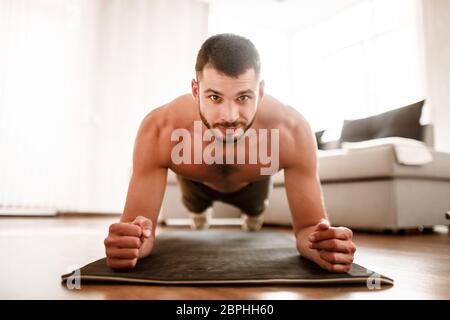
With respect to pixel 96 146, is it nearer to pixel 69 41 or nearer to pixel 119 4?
pixel 69 41

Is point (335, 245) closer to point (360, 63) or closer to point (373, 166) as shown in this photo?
point (373, 166)

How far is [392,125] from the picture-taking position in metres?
2.42

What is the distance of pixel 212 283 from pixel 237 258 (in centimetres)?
29

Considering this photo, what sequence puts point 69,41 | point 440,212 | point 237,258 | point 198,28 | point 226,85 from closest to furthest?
point 226,85 < point 237,258 < point 440,212 < point 69,41 < point 198,28

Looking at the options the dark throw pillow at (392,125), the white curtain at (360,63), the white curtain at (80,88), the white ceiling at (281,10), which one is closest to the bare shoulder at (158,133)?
the dark throw pillow at (392,125)

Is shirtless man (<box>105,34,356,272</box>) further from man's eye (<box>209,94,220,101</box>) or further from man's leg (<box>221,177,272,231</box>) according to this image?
man's leg (<box>221,177,272,231</box>)

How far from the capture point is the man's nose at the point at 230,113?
2.65 feet

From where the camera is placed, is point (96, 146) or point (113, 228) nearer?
point (113, 228)

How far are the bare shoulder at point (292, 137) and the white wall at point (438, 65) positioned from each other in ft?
8.62

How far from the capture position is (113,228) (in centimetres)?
69

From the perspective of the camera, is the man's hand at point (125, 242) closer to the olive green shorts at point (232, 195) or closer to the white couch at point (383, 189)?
the olive green shorts at point (232, 195)

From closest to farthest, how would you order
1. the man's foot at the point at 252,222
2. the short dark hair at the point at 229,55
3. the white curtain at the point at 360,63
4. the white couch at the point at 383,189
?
the short dark hair at the point at 229,55
the white couch at the point at 383,189
the man's foot at the point at 252,222
the white curtain at the point at 360,63

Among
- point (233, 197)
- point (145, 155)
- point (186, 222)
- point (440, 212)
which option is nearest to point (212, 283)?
point (145, 155)

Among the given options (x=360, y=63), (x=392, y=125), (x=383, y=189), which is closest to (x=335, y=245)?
(x=383, y=189)
